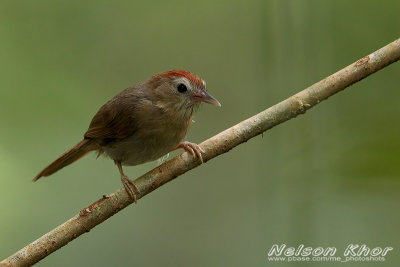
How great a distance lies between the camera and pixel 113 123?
3.52m

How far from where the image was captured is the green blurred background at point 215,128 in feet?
6.88

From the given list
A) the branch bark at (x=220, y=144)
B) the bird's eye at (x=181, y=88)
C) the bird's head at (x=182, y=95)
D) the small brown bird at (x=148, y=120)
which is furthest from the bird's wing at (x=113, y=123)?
the branch bark at (x=220, y=144)

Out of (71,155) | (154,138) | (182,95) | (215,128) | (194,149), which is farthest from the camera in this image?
(215,128)

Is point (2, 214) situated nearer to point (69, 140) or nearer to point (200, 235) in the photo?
point (69, 140)

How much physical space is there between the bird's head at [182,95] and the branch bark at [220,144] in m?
0.68

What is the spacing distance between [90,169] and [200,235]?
3.77 feet

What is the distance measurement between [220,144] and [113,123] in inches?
44.9

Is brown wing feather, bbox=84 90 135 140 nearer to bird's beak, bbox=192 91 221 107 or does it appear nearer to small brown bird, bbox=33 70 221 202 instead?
small brown bird, bbox=33 70 221 202

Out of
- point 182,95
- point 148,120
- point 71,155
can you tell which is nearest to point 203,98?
point 182,95

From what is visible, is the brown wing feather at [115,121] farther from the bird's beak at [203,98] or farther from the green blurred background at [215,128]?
the green blurred background at [215,128]

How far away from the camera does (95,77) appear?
14.6 ft

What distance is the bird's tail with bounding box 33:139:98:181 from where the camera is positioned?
3.58 metres

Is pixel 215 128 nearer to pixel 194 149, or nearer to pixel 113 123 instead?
pixel 113 123

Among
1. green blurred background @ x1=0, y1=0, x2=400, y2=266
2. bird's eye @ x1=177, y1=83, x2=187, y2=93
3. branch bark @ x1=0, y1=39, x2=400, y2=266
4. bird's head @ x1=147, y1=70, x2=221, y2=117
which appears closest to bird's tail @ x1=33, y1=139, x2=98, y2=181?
green blurred background @ x1=0, y1=0, x2=400, y2=266
